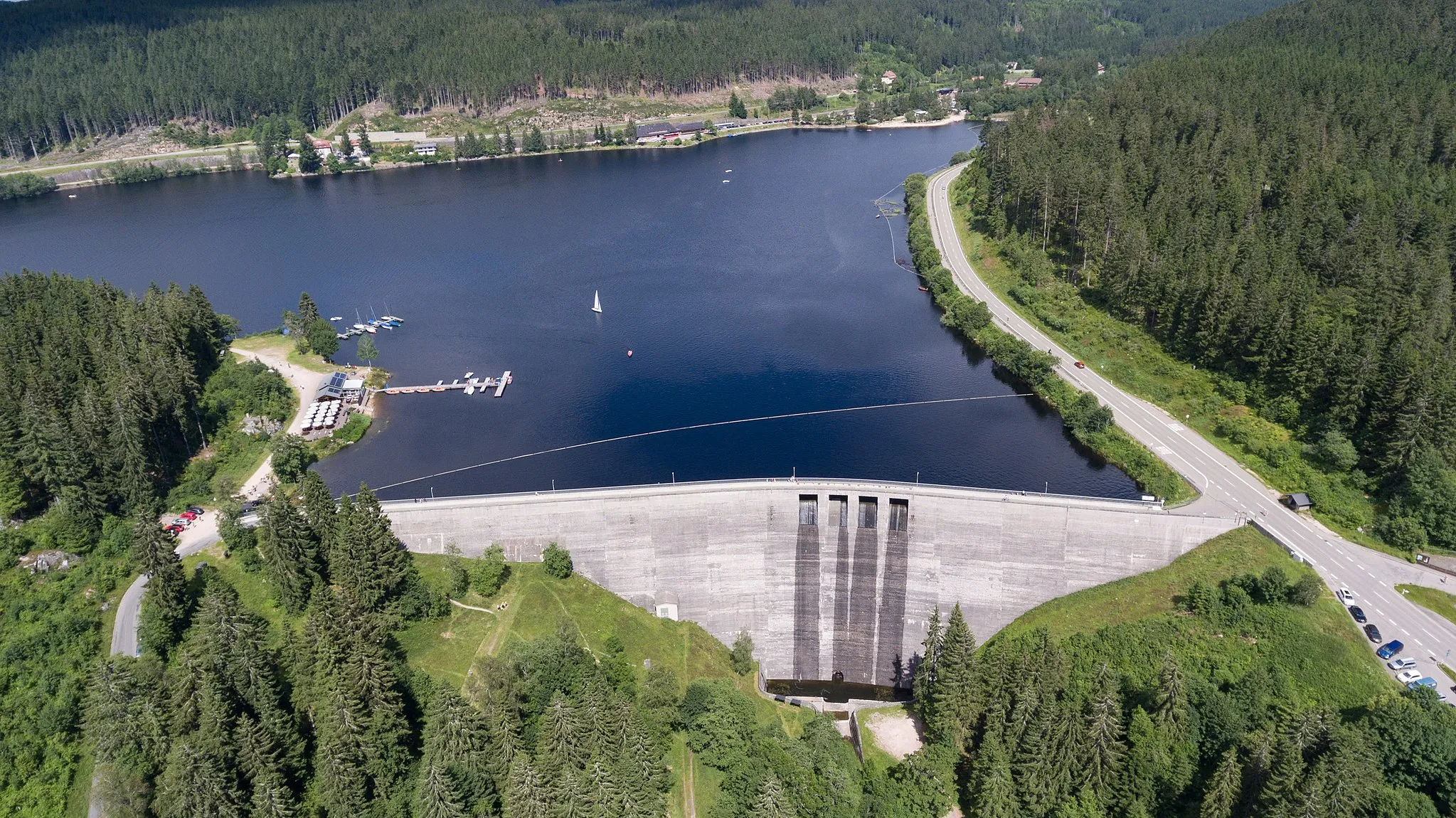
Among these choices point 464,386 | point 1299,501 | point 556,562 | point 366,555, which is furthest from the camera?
point 464,386

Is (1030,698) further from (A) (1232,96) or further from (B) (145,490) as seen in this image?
(A) (1232,96)

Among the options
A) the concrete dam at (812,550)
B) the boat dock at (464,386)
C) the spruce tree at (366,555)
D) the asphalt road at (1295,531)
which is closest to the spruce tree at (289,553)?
the spruce tree at (366,555)

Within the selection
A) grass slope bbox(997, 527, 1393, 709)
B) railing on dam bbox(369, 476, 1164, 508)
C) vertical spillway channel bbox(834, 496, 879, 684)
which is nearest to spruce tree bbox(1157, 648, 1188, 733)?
grass slope bbox(997, 527, 1393, 709)

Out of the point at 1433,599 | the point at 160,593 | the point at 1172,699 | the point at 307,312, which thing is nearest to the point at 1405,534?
the point at 1433,599

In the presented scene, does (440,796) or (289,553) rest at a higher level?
(289,553)

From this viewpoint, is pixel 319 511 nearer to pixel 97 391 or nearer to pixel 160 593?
pixel 160 593

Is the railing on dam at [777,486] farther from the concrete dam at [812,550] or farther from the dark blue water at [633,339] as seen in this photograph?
the dark blue water at [633,339]

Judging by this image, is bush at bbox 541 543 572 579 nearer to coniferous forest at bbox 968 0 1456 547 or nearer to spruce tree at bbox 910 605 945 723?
spruce tree at bbox 910 605 945 723
